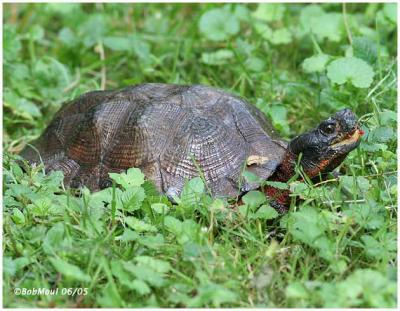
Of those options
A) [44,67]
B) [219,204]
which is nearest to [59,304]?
[219,204]

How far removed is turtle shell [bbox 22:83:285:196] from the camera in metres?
3.03

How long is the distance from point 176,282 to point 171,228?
25 cm

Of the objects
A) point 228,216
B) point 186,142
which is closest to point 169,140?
point 186,142

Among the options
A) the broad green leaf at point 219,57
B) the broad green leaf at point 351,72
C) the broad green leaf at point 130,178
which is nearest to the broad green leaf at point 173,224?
the broad green leaf at point 130,178

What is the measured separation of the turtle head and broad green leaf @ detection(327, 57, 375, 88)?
65 cm

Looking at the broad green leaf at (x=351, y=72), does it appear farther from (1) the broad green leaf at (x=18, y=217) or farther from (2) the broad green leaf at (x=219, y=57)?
(1) the broad green leaf at (x=18, y=217)

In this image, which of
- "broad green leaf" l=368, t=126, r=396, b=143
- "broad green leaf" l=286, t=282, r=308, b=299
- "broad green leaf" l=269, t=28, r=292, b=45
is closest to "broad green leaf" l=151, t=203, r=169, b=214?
"broad green leaf" l=286, t=282, r=308, b=299

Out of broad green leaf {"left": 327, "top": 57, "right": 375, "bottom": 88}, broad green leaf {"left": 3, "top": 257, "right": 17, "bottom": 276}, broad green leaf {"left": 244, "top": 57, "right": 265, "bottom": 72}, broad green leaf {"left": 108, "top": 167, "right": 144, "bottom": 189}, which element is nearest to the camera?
broad green leaf {"left": 3, "top": 257, "right": 17, "bottom": 276}

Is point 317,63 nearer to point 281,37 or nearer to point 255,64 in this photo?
point 255,64

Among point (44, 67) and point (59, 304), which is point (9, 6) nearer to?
point (44, 67)

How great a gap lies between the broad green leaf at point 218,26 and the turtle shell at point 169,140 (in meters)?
1.13

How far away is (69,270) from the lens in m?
2.21

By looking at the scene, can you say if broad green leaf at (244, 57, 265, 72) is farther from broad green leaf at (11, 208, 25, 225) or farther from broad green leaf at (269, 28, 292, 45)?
broad green leaf at (11, 208, 25, 225)

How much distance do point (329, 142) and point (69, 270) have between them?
125 centimetres
